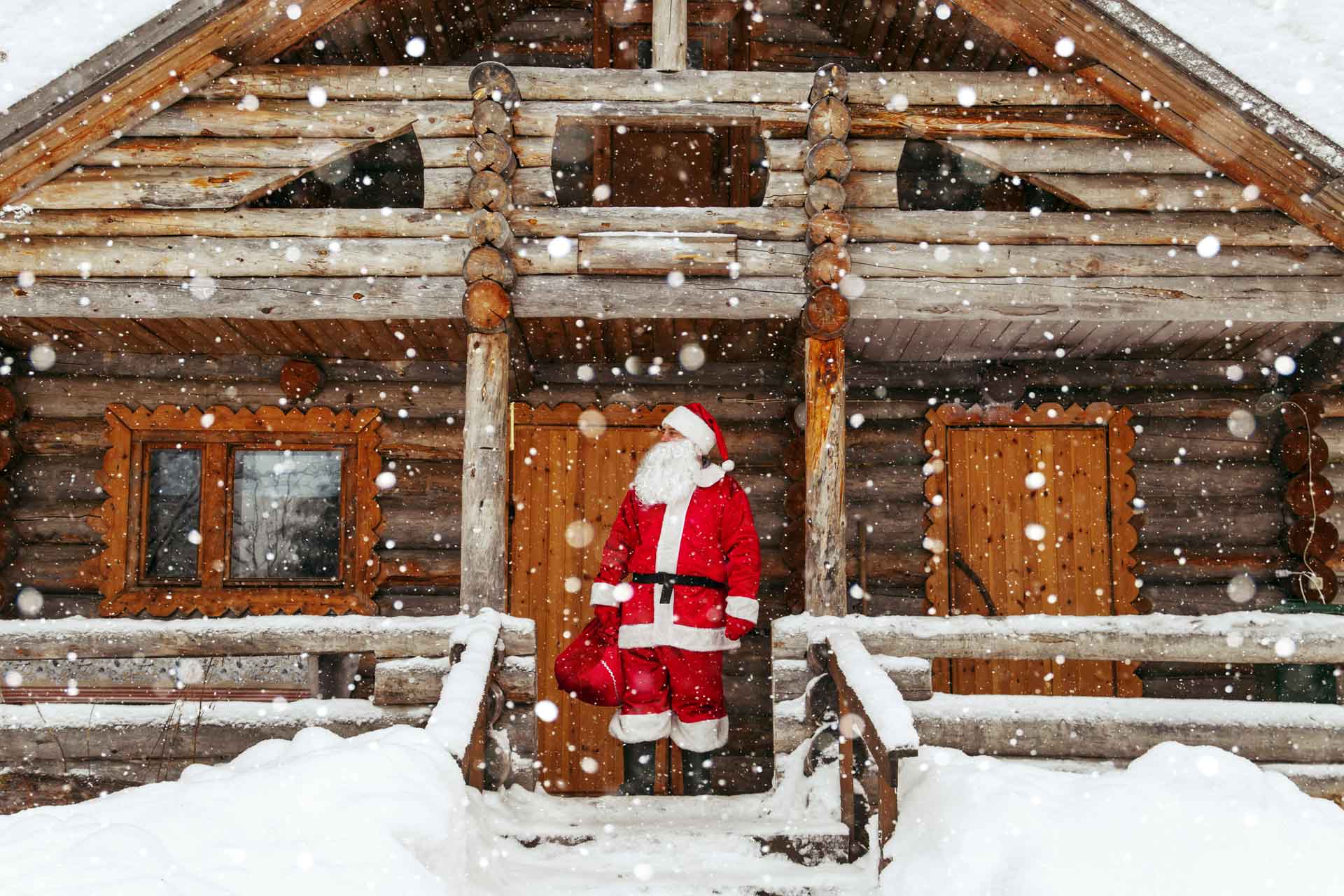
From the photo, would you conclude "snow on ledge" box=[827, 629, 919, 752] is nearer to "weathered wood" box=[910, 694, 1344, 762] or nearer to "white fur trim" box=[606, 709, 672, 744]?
"weathered wood" box=[910, 694, 1344, 762]

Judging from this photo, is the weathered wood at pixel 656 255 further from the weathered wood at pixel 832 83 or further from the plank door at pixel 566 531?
the plank door at pixel 566 531

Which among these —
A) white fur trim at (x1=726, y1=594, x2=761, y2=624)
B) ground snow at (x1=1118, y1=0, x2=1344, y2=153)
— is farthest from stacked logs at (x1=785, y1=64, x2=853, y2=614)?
ground snow at (x1=1118, y1=0, x2=1344, y2=153)

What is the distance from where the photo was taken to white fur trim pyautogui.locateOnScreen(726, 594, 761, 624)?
16.0ft

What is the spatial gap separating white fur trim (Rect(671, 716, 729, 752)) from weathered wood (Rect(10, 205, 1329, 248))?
2931 mm

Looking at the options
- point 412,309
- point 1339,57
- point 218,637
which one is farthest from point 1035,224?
point 1339,57

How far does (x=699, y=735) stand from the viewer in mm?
4926

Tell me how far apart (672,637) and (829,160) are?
3.01 m

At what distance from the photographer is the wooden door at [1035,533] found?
669 centimetres

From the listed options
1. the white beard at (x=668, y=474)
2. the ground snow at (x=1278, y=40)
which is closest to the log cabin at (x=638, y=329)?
the white beard at (x=668, y=474)

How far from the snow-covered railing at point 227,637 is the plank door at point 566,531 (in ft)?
7.19

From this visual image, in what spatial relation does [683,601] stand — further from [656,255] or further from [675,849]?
[656,255]

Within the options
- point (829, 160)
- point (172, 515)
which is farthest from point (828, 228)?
point (172, 515)

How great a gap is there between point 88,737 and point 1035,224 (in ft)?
19.8

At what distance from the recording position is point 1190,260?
5527mm
